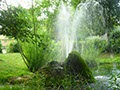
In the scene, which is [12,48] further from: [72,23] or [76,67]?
[76,67]

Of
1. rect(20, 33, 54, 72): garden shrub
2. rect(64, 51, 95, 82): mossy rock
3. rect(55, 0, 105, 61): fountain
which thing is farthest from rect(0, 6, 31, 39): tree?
rect(55, 0, 105, 61): fountain

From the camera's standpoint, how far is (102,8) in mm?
13094

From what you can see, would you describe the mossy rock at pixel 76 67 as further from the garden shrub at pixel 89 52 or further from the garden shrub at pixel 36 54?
the garden shrub at pixel 89 52

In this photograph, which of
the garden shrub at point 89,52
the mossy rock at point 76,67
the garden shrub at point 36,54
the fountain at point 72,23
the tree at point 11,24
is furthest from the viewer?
the garden shrub at point 89,52

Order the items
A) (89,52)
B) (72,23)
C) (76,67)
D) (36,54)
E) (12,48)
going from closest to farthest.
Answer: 1. (76,67)
2. (36,54)
3. (72,23)
4. (89,52)
5. (12,48)

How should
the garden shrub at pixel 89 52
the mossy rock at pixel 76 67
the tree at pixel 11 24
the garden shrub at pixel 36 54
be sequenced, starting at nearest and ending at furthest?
the tree at pixel 11 24 → the mossy rock at pixel 76 67 → the garden shrub at pixel 36 54 → the garden shrub at pixel 89 52

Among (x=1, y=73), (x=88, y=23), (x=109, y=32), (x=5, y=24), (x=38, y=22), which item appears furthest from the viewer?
(x=109, y=32)

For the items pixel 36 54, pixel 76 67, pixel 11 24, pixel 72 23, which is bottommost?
pixel 76 67

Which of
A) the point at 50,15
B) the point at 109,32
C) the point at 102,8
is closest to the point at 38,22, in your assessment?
the point at 50,15

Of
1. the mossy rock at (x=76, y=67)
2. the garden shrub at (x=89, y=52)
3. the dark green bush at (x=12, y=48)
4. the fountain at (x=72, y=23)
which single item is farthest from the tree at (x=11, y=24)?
the dark green bush at (x=12, y=48)

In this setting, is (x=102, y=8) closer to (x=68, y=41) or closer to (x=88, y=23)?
(x=88, y=23)

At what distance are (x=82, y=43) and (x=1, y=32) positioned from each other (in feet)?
28.3

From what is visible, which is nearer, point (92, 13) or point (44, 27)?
point (44, 27)

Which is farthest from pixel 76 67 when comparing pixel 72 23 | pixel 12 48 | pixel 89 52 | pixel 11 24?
pixel 12 48
